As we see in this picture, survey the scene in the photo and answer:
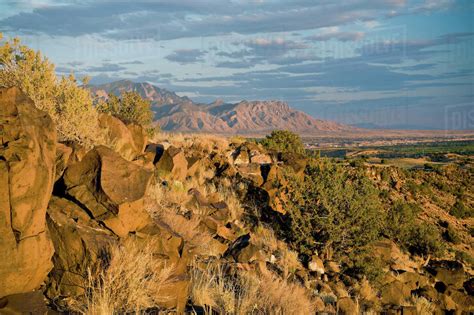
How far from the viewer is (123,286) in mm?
5750

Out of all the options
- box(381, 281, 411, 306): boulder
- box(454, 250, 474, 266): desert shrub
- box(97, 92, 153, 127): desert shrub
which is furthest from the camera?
box(97, 92, 153, 127): desert shrub

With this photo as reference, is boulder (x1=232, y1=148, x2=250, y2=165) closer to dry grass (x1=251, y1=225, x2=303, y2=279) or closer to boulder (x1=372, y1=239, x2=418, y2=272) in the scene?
dry grass (x1=251, y1=225, x2=303, y2=279)

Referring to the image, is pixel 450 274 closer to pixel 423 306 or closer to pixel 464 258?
pixel 423 306

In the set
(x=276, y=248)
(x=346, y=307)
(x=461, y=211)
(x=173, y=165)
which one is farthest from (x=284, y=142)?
(x=346, y=307)

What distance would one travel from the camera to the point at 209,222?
10.9 m

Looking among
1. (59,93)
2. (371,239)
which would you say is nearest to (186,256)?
(59,93)

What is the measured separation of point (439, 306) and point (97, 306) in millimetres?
10841

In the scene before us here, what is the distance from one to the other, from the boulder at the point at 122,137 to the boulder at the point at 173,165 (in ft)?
2.57

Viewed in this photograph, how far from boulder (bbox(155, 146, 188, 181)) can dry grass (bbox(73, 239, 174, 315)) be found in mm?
7557

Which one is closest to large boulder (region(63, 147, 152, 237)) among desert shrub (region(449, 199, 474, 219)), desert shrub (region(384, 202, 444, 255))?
desert shrub (region(384, 202, 444, 255))

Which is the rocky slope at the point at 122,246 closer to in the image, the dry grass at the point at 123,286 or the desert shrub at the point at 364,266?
the dry grass at the point at 123,286

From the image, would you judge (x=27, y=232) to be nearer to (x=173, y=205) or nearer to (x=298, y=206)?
(x=173, y=205)

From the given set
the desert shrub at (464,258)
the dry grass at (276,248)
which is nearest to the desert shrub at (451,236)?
the desert shrub at (464,258)

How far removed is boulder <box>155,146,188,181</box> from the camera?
1402 cm
